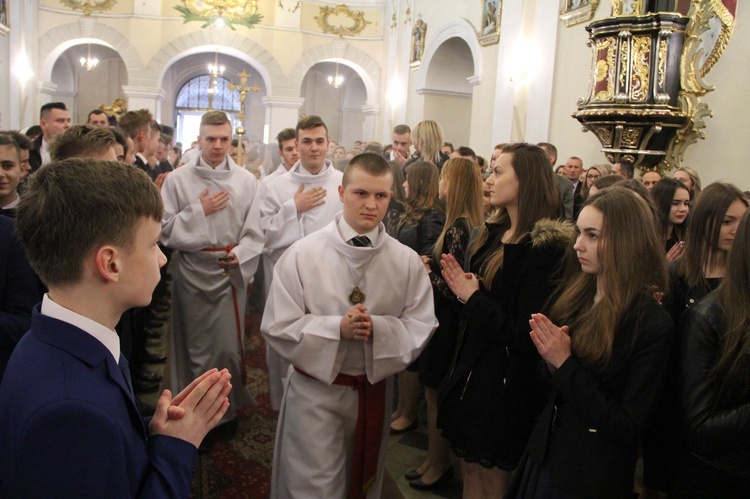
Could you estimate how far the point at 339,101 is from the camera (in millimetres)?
25078

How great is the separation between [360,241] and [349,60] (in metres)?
17.1

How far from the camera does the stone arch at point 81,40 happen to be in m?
17.2

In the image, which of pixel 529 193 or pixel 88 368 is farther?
pixel 529 193

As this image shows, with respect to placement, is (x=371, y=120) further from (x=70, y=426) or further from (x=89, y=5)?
(x=70, y=426)

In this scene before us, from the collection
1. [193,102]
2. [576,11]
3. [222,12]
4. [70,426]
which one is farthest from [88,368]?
[193,102]

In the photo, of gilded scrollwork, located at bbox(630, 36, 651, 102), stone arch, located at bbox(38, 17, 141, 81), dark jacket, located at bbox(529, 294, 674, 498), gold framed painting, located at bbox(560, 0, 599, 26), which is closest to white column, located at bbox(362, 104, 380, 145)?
stone arch, located at bbox(38, 17, 141, 81)

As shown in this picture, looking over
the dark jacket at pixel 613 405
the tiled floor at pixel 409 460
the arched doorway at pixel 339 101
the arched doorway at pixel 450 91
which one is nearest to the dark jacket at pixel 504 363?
the dark jacket at pixel 613 405

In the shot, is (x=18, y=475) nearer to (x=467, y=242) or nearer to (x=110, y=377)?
(x=110, y=377)

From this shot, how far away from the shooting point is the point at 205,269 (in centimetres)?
427

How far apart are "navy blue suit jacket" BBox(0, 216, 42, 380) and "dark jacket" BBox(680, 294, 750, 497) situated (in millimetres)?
2169

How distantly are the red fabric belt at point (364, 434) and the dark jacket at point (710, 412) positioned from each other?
122 cm

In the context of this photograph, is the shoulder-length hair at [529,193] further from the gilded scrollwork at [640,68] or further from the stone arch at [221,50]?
the stone arch at [221,50]

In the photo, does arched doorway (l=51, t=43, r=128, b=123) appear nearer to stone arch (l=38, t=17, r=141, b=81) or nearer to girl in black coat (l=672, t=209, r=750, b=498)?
stone arch (l=38, t=17, r=141, b=81)

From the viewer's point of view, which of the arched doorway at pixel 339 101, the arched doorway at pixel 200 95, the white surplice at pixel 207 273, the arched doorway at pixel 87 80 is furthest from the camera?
the arched doorway at pixel 339 101
